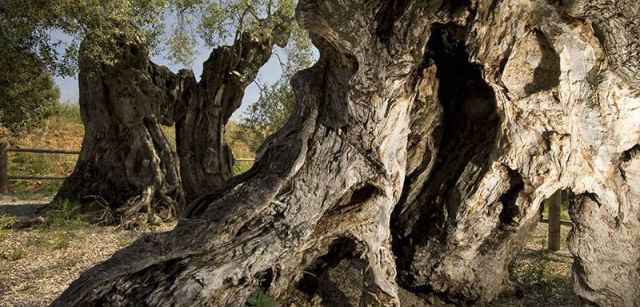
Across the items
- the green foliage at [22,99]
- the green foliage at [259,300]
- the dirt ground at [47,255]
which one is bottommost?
the dirt ground at [47,255]

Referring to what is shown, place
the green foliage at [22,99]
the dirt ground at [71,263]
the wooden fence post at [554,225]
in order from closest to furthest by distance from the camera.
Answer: the dirt ground at [71,263] → the green foliage at [22,99] → the wooden fence post at [554,225]

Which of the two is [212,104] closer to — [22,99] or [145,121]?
[145,121]

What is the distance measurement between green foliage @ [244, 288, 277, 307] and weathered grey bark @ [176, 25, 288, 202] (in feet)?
23.9

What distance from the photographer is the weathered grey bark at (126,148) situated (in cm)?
931

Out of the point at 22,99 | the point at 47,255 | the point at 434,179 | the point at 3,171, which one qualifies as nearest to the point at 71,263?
the point at 47,255

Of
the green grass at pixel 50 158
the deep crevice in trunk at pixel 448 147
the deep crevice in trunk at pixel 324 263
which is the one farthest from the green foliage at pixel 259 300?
the green grass at pixel 50 158

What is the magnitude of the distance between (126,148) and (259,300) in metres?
6.80

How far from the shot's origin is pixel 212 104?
440 inches

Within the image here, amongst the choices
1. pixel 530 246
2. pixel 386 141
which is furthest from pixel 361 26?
pixel 530 246

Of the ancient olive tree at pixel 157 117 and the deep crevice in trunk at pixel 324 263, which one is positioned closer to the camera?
the deep crevice in trunk at pixel 324 263

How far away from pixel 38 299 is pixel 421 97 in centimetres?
434

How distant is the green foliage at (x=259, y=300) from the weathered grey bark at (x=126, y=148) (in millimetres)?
5884

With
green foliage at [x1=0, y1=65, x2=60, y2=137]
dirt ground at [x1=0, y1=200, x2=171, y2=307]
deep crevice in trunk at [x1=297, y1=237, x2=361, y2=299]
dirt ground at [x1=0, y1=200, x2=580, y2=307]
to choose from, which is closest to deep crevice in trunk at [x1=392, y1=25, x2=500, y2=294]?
deep crevice in trunk at [x1=297, y1=237, x2=361, y2=299]

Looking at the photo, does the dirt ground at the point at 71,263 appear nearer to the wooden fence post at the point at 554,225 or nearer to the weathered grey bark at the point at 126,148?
the wooden fence post at the point at 554,225
